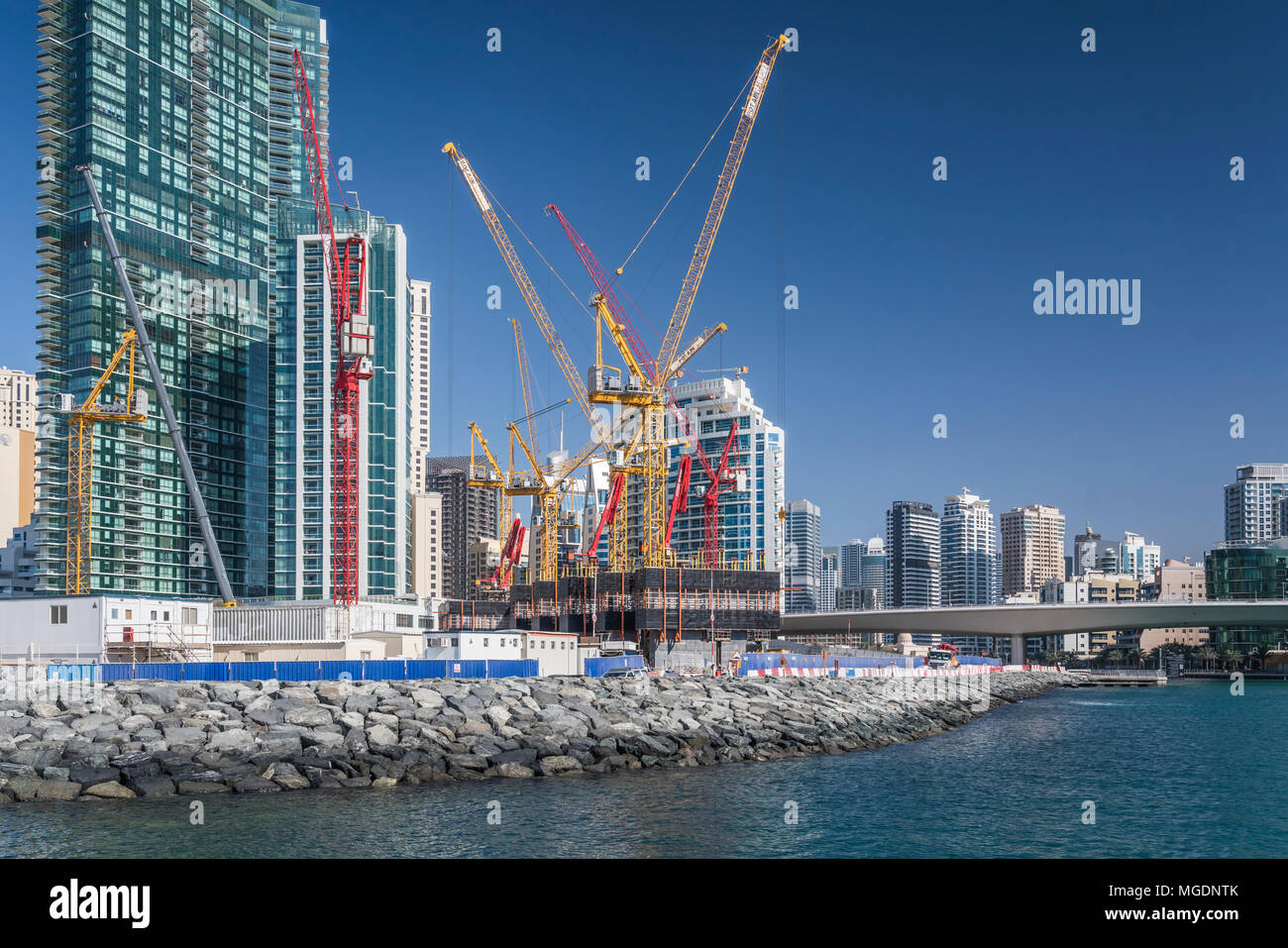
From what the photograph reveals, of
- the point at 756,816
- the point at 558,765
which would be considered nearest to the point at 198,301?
the point at 558,765

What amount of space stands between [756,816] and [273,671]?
26.0 meters

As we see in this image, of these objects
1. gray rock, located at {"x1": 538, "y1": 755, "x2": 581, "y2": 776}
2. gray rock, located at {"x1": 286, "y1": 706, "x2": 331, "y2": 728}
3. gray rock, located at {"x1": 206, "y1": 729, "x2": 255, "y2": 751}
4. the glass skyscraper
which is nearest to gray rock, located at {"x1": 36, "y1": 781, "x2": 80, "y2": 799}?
gray rock, located at {"x1": 206, "y1": 729, "x2": 255, "y2": 751}

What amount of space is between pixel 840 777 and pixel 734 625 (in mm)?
68784

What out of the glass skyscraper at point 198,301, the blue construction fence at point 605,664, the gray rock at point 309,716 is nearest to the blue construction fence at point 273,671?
the gray rock at point 309,716

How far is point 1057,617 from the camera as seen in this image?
158 meters

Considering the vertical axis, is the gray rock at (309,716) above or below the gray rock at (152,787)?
above

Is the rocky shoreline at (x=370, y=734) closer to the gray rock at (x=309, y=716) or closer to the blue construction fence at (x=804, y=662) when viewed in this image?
the gray rock at (x=309, y=716)

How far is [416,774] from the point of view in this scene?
139ft

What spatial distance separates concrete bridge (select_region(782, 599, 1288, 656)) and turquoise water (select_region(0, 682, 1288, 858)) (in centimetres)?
10441

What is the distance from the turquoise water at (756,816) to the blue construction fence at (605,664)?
20.5 m

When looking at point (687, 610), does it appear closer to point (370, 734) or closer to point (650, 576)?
point (650, 576)

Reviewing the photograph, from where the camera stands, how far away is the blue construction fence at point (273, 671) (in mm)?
50469

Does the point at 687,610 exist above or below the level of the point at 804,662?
above
